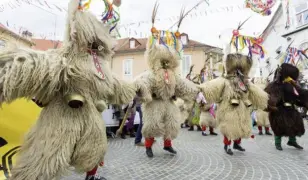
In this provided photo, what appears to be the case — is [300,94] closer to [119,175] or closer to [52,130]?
[119,175]

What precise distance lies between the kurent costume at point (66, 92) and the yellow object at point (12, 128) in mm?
796

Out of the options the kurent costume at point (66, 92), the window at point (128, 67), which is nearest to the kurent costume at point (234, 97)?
the kurent costume at point (66, 92)

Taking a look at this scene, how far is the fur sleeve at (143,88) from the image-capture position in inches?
154

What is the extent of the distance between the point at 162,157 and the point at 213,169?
41.9 inches

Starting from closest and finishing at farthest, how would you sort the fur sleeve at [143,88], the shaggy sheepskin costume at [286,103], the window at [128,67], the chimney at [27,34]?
the chimney at [27,34] < the fur sleeve at [143,88] < the shaggy sheepskin costume at [286,103] < the window at [128,67]

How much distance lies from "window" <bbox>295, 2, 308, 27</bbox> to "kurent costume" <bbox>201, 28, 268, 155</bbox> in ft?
40.4

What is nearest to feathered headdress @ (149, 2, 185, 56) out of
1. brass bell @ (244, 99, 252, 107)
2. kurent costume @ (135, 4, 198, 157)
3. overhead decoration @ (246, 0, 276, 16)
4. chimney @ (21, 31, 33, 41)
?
kurent costume @ (135, 4, 198, 157)

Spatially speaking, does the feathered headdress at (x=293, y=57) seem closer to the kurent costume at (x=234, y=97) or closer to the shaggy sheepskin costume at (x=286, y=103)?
the shaggy sheepskin costume at (x=286, y=103)

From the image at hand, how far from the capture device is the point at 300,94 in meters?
4.80

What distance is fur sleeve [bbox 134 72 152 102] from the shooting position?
12.8ft

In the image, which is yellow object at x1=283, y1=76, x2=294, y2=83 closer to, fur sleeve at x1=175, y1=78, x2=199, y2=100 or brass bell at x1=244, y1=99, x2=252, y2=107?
brass bell at x1=244, y1=99, x2=252, y2=107

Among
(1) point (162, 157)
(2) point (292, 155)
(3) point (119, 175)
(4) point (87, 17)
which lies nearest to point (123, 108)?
(1) point (162, 157)

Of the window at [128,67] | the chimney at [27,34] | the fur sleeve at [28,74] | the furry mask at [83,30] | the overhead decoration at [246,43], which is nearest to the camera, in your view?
the fur sleeve at [28,74]

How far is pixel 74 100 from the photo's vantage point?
2.15 meters
